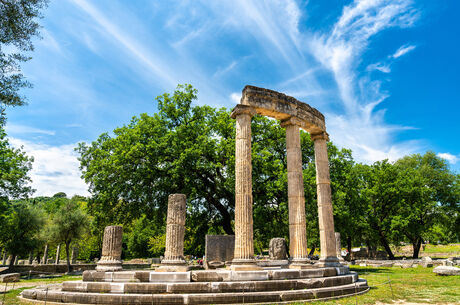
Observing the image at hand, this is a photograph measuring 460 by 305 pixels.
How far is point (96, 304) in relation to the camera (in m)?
8.97

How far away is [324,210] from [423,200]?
75.6 ft

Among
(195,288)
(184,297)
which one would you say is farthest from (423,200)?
(184,297)

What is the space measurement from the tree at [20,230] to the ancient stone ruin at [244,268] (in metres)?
22.0

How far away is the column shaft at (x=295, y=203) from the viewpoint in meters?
13.7

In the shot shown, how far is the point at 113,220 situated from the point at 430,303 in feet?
69.1

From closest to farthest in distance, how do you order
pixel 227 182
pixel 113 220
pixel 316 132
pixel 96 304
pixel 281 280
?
pixel 96 304 < pixel 281 280 < pixel 316 132 < pixel 227 182 < pixel 113 220

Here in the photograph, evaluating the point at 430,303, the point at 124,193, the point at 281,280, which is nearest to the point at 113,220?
the point at 124,193

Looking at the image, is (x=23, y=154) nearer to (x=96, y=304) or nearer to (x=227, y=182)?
(x=227, y=182)

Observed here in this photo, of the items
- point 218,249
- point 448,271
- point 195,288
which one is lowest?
point 448,271

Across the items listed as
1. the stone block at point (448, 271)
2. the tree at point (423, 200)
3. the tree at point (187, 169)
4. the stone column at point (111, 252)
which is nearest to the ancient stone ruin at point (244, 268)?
the stone column at point (111, 252)

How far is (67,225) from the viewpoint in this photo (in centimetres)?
2866

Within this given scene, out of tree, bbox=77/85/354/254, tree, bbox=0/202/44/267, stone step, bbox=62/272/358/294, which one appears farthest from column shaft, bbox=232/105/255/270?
tree, bbox=0/202/44/267

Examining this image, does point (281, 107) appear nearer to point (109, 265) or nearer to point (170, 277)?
point (170, 277)

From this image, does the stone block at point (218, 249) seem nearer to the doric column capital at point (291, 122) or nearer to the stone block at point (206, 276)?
the stone block at point (206, 276)
